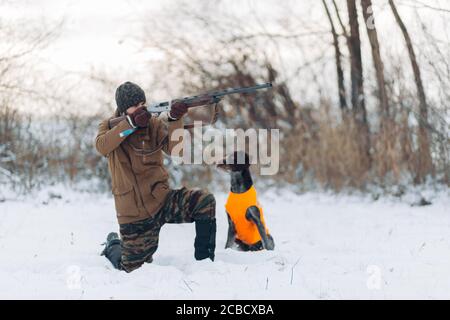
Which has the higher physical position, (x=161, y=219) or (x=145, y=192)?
(x=145, y=192)

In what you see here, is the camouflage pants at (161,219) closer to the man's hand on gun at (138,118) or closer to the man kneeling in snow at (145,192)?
the man kneeling in snow at (145,192)

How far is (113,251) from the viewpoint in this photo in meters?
4.58

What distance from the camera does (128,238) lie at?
426 cm

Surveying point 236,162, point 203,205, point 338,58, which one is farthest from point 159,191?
point 338,58

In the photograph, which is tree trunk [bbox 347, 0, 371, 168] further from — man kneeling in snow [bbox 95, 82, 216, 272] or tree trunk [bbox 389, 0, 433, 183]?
man kneeling in snow [bbox 95, 82, 216, 272]

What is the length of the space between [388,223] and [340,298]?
12.1ft

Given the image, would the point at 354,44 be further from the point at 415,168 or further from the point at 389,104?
the point at 415,168

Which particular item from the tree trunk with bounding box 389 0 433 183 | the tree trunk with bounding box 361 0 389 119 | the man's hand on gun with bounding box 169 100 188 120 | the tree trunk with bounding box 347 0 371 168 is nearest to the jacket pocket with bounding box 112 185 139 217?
the man's hand on gun with bounding box 169 100 188 120

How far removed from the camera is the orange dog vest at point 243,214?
4766mm

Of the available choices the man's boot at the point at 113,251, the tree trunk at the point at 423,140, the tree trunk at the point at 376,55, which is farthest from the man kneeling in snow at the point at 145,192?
the tree trunk at the point at 376,55

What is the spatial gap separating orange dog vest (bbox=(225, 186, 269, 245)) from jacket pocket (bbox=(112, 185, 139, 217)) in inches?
38.7

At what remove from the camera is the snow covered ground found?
341 cm

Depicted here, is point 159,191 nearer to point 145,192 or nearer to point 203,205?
point 145,192

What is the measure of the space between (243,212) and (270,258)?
1.75 ft
